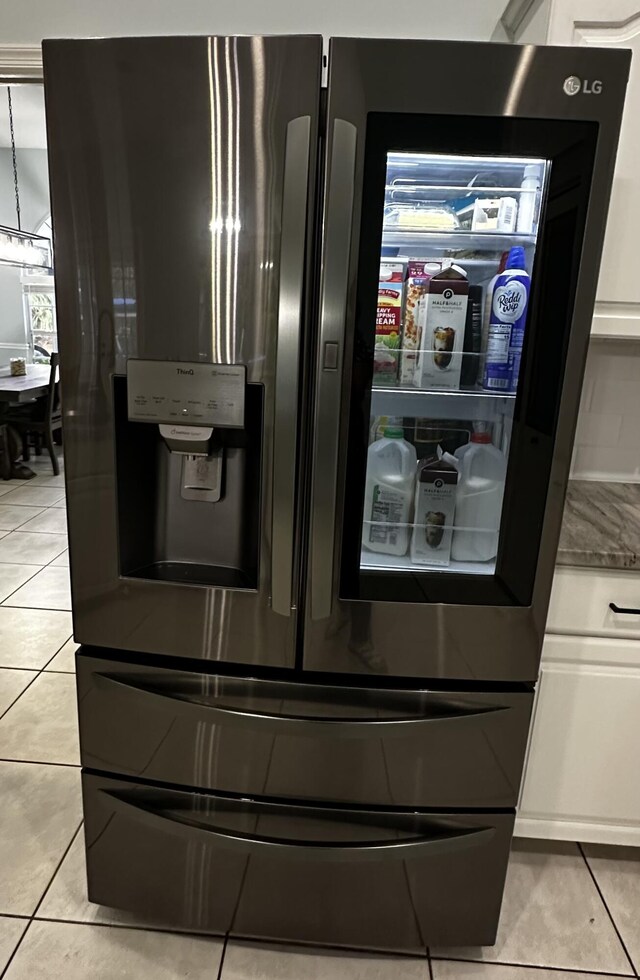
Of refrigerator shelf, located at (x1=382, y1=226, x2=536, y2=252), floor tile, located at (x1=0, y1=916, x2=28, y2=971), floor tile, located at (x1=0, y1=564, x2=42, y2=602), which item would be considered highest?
refrigerator shelf, located at (x1=382, y1=226, x2=536, y2=252)

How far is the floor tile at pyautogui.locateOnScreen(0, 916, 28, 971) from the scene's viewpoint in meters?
1.50

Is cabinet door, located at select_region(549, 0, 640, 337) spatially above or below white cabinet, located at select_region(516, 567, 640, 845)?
above

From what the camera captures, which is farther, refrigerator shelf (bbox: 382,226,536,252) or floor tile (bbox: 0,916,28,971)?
floor tile (bbox: 0,916,28,971)

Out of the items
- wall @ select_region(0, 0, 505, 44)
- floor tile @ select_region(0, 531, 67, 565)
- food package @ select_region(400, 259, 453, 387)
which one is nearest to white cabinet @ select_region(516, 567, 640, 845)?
food package @ select_region(400, 259, 453, 387)

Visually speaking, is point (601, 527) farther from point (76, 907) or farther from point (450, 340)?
point (76, 907)

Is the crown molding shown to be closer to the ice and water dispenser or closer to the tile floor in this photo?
the ice and water dispenser

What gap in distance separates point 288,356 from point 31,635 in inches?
87.9

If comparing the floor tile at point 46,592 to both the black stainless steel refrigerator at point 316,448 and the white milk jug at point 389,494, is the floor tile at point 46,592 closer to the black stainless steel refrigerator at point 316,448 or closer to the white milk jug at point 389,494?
the black stainless steel refrigerator at point 316,448

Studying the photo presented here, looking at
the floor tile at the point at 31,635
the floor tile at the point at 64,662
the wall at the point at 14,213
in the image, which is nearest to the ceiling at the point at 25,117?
the wall at the point at 14,213

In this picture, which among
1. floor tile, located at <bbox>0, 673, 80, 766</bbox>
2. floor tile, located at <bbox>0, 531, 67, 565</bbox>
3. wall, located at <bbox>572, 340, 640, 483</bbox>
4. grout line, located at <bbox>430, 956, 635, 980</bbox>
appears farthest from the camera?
floor tile, located at <bbox>0, 531, 67, 565</bbox>

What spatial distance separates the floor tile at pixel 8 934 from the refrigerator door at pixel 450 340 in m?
1.02

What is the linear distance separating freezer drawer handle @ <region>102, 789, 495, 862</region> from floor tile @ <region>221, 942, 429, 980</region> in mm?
309

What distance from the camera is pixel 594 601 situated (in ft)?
5.09

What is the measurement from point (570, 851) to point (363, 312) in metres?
1.68
